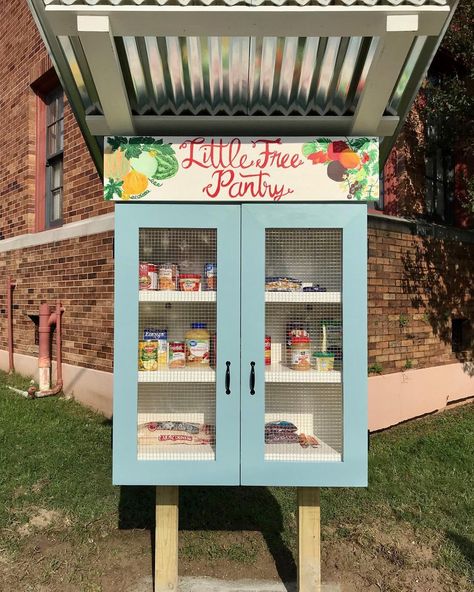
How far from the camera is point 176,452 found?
2574mm

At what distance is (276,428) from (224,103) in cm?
188

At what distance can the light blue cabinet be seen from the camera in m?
2.46

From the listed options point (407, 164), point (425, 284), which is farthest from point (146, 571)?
point (407, 164)

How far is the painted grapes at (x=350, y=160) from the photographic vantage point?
243 centimetres

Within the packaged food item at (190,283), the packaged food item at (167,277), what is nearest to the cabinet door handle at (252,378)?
the packaged food item at (190,283)

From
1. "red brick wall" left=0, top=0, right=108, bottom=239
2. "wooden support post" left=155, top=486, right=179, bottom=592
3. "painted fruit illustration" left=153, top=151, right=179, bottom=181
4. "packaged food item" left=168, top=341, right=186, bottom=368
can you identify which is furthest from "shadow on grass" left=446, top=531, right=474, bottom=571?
"red brick wall" left=0, top=0, right=108, bottom=239

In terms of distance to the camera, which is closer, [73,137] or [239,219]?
[239,219]

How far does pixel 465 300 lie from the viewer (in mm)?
6500

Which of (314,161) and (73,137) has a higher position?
(73,137)

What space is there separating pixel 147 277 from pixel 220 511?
2.09 metres

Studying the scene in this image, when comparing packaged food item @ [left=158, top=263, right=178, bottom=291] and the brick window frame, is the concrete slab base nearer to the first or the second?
packaged food item @ [left=158, top=263, right=178, bottom=291]

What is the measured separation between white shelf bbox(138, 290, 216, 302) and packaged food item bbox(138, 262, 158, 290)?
6 cm

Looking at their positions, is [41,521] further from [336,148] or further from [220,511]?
[336,148]

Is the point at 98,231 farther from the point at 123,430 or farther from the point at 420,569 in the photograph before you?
the point at 420,569
